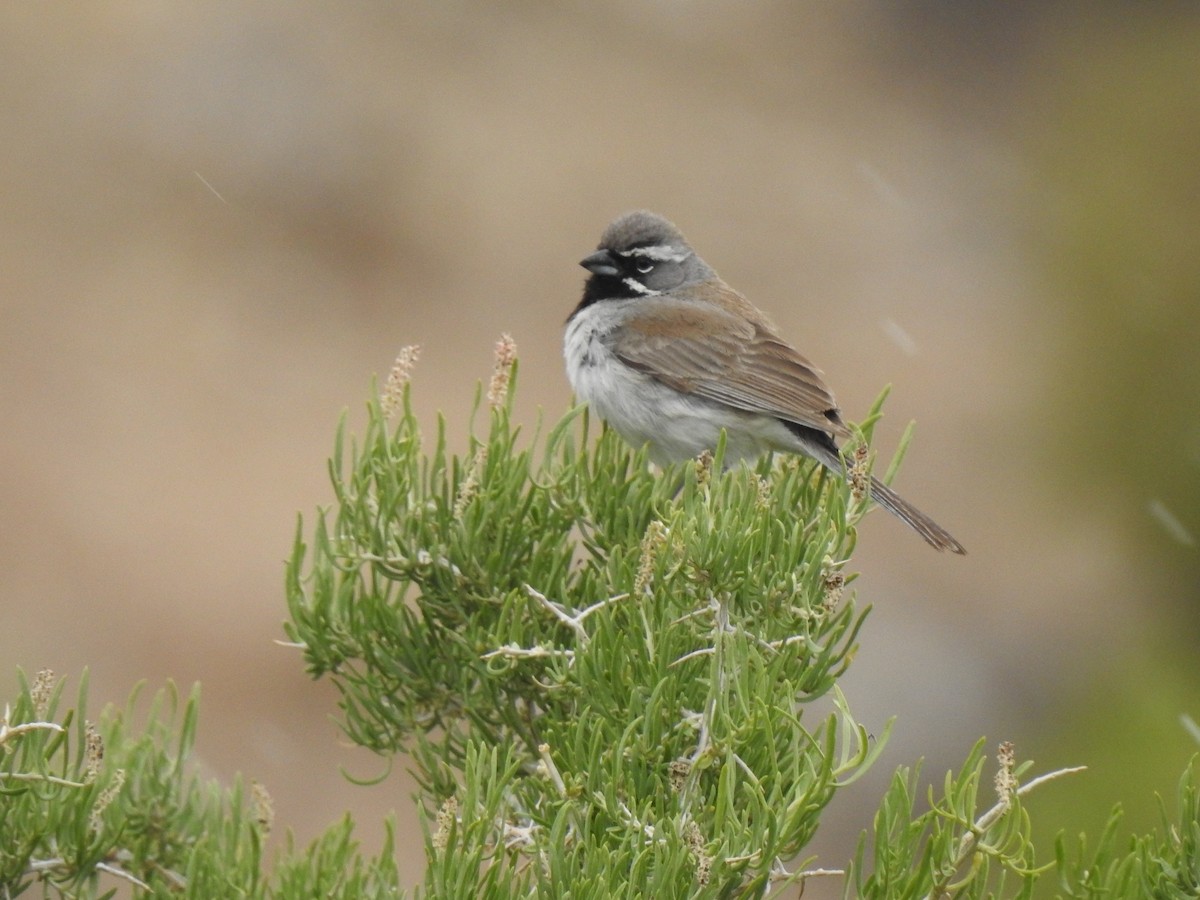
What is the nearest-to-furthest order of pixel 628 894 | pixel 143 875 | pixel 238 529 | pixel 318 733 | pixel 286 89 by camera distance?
1. pixel 628 894
2. pixel 143 875
3. pixel 318 733
4. pixel 238 529
5. pixel 286 89

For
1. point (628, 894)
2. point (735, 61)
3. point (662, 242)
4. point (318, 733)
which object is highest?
point (735, 61)

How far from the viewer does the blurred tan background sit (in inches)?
404

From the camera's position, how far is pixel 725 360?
559 centimetres

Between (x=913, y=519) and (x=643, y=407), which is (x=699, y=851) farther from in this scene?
(x=643, y=407)

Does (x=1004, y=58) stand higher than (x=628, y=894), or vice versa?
(x=1004, y=58)

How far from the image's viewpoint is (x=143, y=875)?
2355 mm

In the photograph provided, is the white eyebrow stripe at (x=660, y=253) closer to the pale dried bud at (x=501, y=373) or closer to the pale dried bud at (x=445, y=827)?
the pale dried bud at (x=501, y=373)

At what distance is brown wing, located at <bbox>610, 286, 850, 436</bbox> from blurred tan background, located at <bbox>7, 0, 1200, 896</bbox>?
2.85 metres

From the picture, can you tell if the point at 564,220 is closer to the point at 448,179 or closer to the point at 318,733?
the point at 448,179

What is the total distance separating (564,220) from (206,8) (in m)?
5.60

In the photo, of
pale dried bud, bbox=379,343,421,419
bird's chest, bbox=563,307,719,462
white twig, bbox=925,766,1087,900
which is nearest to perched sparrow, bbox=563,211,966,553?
bird's chest, bbox=563,307,719,462

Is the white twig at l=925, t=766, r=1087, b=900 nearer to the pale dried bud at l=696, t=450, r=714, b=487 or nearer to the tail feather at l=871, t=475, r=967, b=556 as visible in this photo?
the pale dried bud at l=696, t=450, r=714, b=487

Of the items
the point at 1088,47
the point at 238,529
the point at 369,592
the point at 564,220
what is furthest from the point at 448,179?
the point at 369,592

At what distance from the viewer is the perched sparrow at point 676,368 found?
5.24 meters
